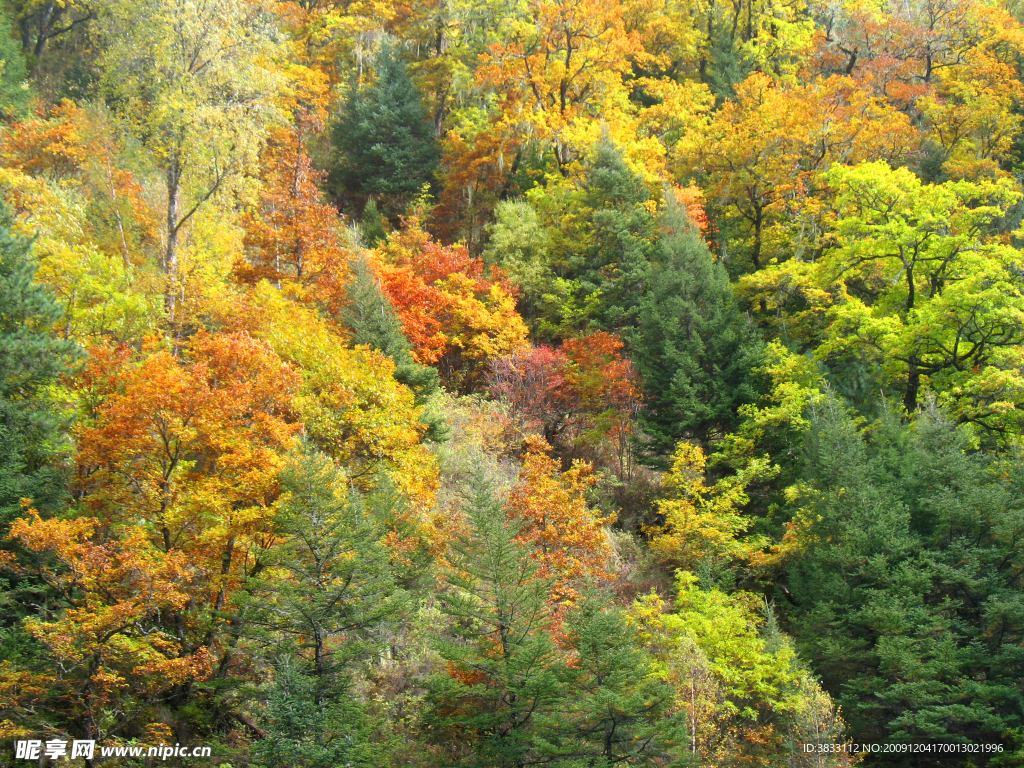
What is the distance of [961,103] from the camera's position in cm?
3167

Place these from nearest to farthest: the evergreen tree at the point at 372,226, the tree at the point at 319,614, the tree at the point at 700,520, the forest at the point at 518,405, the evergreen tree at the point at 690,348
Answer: the tree at the point at 319,614 → the forest at the point at 518,405 → the tree at the point at 700,520 → the evergreen tree at the point at 690,348 → the evergreen tree at the point at 372,226

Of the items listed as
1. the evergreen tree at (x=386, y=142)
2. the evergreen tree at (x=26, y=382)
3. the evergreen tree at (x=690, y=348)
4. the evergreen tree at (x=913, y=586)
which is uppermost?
the evergreen tree at (x=386, y=142)

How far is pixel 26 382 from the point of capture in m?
15.1

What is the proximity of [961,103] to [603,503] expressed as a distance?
2472cm

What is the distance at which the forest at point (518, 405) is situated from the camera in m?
14.2

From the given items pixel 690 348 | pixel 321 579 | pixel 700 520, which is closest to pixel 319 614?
pixel 321 579

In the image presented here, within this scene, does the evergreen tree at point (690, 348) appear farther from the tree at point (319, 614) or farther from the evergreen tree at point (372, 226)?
the evergreen tree at point (372, 226)

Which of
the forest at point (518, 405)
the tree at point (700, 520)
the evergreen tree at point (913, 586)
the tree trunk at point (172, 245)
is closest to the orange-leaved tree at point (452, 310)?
the forest at point (518, 405)

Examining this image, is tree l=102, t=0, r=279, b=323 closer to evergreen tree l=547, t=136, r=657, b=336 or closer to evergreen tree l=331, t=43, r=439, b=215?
evergreen tree l=331, t=43, r=439, b=215

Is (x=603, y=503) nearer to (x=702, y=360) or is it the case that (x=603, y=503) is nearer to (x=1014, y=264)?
(x=702, y=360)

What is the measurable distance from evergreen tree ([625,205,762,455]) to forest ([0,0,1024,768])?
0.47 ft

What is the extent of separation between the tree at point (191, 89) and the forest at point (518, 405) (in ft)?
0.52

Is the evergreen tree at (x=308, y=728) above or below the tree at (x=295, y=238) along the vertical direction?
below

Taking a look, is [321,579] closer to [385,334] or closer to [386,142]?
[385,334]
